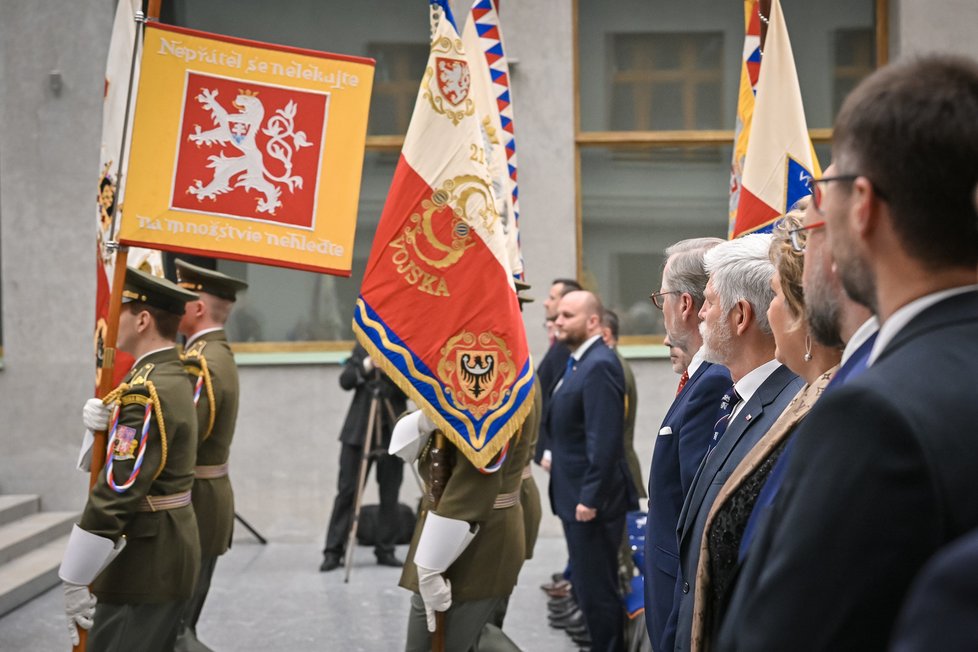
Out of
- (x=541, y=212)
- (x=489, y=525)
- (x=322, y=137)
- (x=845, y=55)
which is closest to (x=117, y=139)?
(x=322, y=137)

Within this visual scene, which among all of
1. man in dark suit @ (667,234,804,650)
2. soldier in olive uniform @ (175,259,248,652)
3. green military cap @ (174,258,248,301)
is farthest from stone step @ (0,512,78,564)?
man in dark suit @ (667,234,804,650)

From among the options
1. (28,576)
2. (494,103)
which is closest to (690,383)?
(494,103)

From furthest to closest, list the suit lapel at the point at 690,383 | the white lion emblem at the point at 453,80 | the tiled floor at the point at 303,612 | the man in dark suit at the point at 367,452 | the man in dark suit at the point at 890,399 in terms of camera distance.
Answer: the man in dark suit at the point at 367,452 < the tiled floor at the point at 303,612 < the white lion emblem at the point at 453,80 < the suit lapel at the point at 690,383 < the man in dark suit at the point at 890,399

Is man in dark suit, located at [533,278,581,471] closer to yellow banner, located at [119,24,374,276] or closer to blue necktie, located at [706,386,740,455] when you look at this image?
yellow banner, located at [119,24,374,276]

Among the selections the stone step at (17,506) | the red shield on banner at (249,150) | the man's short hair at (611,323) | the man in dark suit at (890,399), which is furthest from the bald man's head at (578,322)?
the stone step at (17,506)

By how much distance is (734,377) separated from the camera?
2.54 m

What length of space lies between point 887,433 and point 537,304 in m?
8.10

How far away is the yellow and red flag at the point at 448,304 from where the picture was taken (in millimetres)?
3916

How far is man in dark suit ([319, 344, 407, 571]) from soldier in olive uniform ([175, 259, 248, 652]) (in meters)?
2.36

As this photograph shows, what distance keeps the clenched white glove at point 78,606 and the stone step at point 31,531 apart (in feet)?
12.0

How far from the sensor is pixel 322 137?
414 cm

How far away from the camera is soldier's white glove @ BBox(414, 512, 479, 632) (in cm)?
380

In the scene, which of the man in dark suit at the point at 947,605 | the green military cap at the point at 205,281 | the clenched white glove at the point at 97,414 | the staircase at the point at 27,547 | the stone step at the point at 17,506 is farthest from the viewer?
the stone step at the point at 17,506

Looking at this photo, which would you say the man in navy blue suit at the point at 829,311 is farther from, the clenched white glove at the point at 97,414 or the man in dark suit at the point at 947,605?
the clenched white glove at the point at 97,414
